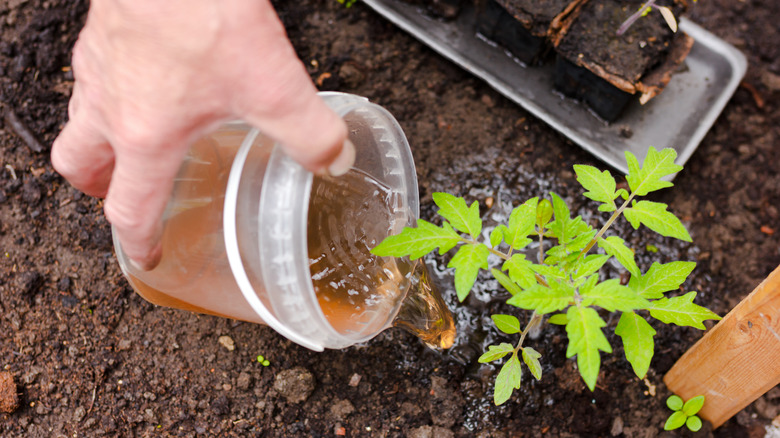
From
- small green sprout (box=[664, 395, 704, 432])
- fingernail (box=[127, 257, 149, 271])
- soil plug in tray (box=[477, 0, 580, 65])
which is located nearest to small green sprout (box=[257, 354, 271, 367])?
fingernail (box=[127, 257, 149, 271])

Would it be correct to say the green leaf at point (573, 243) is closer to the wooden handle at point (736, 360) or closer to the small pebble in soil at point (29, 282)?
the wooden handle at point (736, 360)

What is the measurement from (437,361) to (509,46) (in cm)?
100

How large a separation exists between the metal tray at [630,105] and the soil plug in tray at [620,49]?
111 mm

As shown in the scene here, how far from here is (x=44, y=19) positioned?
1.71 m

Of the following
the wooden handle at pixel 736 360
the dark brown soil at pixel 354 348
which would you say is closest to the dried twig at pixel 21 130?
the dark brown soil at pixel 354 348

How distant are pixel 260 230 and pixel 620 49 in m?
1.21

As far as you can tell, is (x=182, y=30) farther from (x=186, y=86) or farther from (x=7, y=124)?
(x=7, y=124)

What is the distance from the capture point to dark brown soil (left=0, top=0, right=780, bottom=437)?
143 centimetres

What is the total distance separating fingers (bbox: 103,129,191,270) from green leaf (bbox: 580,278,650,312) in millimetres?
690

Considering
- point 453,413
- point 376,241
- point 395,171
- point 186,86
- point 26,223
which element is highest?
point 186,86

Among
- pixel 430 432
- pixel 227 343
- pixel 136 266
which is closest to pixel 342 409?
pixel 430 432

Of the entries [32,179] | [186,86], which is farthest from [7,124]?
[186,86]

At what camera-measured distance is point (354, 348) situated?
1.52 metres

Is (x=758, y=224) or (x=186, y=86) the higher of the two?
(x=186, y=86)
